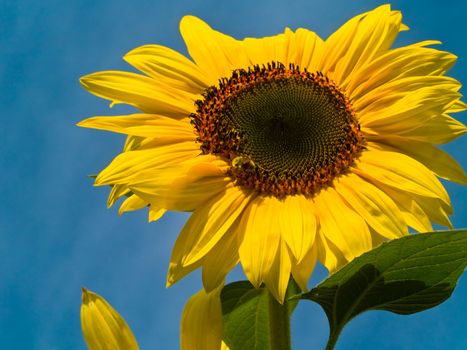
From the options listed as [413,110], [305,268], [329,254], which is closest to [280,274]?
[305,268]

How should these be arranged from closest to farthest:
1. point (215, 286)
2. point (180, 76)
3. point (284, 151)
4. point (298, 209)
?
point (215, 286), point (298, 209), point (284, 151), point (180, 76)

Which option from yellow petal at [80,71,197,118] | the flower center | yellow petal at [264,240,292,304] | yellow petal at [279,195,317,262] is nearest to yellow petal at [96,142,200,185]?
the flower center

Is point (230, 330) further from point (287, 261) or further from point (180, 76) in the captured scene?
point (180, 76)

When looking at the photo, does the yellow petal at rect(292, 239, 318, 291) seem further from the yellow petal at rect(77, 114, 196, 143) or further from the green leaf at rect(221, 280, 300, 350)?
the yellow petal at rect(77, 114, 196, 143)

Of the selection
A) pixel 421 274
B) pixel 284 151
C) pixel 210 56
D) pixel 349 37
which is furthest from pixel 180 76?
pixel 421 274

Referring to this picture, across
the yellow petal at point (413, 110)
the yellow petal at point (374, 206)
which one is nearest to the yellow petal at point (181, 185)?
the yellow petal at point (374, 206)

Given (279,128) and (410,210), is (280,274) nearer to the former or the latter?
(410,210)
